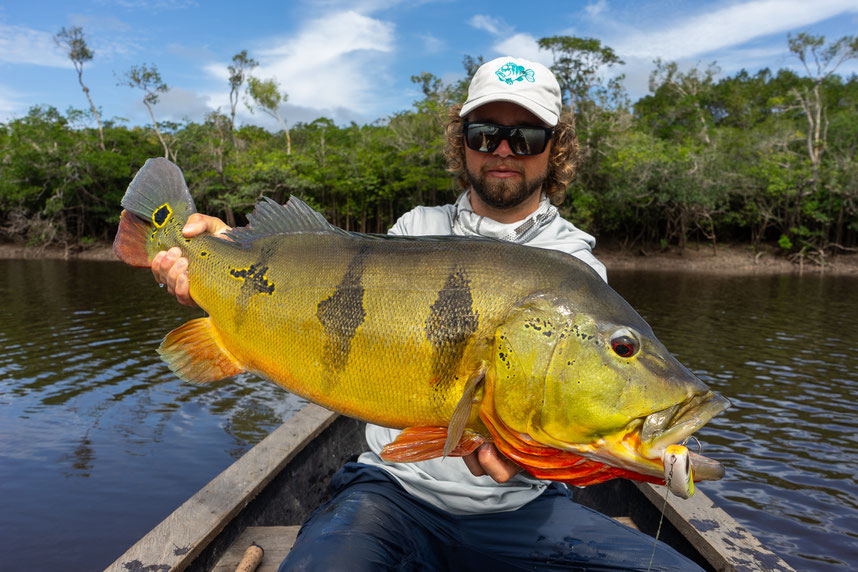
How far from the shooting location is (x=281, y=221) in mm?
2465

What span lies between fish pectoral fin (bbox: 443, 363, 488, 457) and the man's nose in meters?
1.70

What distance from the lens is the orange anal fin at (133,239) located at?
268 cm

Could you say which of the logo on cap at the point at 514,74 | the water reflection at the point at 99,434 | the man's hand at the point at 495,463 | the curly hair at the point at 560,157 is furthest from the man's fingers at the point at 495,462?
the water reflection at the point at 99,434

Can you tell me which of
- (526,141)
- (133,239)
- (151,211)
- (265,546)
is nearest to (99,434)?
(265,546)

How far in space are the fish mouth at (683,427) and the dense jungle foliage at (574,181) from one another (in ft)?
104

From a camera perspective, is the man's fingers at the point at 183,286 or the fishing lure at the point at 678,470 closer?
the fishing lure at the point at 678,470

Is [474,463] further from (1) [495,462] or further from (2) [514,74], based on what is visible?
(2) [514,74]

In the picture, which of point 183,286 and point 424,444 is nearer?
point 424,444

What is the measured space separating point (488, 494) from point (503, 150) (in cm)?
185

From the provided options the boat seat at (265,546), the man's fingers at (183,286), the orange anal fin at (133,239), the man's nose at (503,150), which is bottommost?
the boat seat at (265,546)

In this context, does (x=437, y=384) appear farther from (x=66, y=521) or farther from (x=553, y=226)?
(x=66, y=521)

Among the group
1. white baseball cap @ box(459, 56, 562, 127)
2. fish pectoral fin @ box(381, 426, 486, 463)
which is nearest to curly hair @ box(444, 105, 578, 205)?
white baseball cap @ box(459, 56, 562, 127)

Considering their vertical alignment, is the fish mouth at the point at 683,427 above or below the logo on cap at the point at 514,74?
below

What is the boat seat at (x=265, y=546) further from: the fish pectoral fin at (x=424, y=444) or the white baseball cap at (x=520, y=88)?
the white baseball cap at (x=520, y=88)
